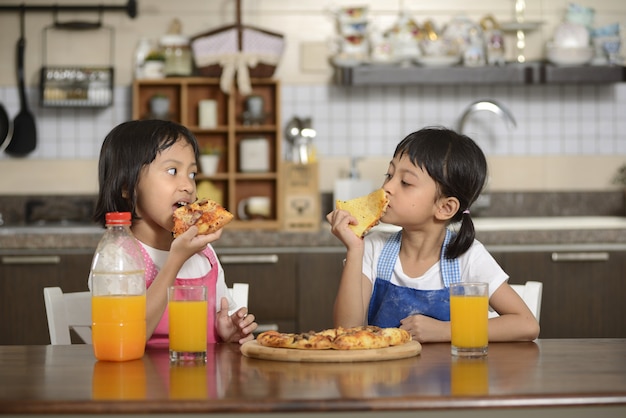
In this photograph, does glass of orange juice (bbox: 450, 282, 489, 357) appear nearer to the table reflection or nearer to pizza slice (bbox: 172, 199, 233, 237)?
the table reflection

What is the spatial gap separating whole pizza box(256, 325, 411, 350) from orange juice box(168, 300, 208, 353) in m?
0.10

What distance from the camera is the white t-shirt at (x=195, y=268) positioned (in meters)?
1.80

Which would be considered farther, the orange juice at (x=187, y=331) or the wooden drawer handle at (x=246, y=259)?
the wooden drawer handle at (x=246, y=259)

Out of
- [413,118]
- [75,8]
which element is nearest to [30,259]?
[75,8]

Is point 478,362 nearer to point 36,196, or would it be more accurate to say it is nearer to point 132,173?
point 132,173

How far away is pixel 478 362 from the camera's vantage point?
1326 mm

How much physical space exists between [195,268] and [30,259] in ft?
4.85

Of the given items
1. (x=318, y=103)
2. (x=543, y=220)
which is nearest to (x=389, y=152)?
(x=318, y=103)

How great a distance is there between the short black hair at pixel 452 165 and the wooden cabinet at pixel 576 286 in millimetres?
1285

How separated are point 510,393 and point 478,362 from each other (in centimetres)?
26

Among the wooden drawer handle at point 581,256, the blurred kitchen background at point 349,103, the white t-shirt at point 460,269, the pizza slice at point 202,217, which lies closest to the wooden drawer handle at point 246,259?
the blurred kitchen background at point 349,103

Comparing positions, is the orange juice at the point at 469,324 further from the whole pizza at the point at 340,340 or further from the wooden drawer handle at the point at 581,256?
the wooden drawer handle at the point at 581,256

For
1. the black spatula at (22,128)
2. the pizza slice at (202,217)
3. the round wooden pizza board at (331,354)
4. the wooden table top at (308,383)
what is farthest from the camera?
the black spatula at (22,128)

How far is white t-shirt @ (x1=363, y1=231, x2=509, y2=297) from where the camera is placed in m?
1.77
